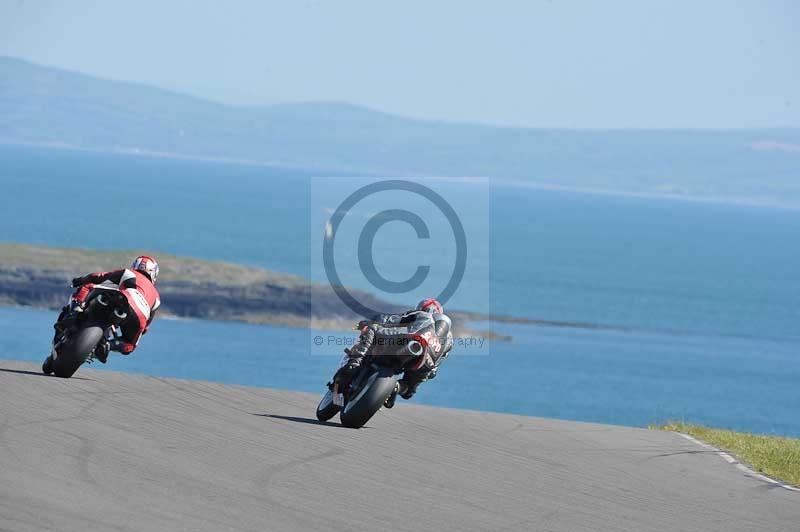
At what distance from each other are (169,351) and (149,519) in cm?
9560

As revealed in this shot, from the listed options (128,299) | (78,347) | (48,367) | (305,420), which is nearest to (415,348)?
(305,420)

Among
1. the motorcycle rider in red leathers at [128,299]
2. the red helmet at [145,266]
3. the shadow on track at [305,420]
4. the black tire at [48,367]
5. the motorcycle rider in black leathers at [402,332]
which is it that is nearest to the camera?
the motorcycle rider in black leathers at [402,332]

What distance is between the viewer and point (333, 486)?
11.1m

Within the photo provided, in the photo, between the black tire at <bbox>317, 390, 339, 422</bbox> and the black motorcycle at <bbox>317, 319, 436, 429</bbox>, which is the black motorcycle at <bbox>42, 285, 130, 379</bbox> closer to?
the black tire at <bbox>317, 390, 339, 422</bbox>

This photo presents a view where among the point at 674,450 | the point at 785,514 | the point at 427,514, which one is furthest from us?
the point at 674,450

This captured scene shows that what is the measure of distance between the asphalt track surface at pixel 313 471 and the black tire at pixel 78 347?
282 millimetres

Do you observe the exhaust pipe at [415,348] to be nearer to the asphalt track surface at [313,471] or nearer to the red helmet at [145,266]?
the asphalt track surface at [313,471]

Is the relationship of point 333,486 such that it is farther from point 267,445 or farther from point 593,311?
point 593,311

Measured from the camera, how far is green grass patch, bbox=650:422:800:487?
14.6m

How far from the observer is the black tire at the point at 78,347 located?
15.5 m

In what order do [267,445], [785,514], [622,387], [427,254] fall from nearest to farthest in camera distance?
[785,514] < [267,445] < [622,387] < [427,254]

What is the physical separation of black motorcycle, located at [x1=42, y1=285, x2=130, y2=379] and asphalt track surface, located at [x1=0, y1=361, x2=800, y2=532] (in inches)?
13.2

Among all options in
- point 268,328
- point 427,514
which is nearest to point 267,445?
point 427,514

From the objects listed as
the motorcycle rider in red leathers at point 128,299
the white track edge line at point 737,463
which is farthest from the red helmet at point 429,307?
the white track edge line at point 737,463
